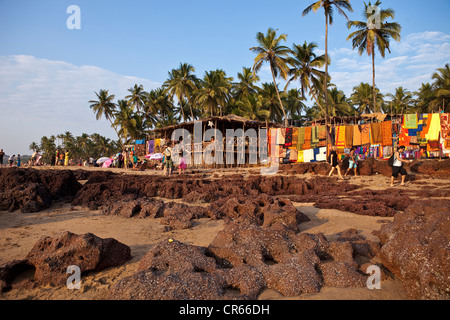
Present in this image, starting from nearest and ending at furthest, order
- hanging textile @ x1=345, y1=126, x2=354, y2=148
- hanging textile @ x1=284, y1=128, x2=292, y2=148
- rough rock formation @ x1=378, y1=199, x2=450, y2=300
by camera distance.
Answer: rough rock formation @ x1=378, y1=199, x2=450, y2=300
hanging textile @ x1=345, y1=126, x2=354, y2=148
hanging textile @ x1=284, y1=128, x2=292, y2=148

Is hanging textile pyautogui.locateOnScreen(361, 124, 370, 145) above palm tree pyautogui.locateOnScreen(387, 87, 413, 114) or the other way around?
the other way around

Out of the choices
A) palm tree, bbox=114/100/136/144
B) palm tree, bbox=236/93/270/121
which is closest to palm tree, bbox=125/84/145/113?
palm tree, bbox=114/100/136/144

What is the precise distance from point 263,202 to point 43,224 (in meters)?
4.97

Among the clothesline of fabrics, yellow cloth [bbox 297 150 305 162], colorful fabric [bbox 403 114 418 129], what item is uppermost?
colorful fabric [bbox 403 114 418 129]

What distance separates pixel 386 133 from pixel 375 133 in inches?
24.5

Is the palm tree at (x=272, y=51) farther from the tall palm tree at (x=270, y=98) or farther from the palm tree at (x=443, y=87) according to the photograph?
the palm tree at (x=443, y=87)

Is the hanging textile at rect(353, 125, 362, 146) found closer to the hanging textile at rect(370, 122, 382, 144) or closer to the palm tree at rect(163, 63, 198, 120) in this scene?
the hanging textile at rect(370, 122, 382, 144)

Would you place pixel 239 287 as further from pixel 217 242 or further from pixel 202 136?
pixel 202 136

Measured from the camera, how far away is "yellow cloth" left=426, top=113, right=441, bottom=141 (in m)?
15.3

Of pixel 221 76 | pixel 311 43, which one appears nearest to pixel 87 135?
pixel 221 76

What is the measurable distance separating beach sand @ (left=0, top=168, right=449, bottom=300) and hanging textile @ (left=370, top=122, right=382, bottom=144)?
12.7 m

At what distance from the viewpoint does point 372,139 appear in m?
17.3

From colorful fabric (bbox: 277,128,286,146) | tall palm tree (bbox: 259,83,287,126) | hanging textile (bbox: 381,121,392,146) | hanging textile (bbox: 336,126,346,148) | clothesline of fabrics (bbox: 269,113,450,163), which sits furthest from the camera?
tall palm tree (bbox: 259,83,287,126)

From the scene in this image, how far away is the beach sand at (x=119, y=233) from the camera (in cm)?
259
